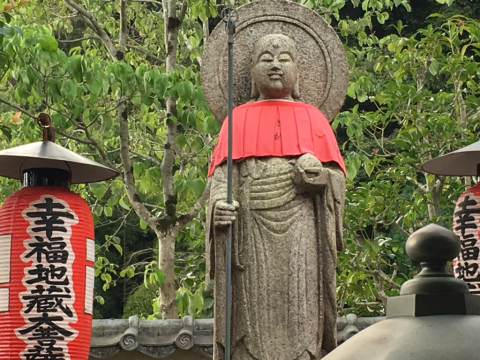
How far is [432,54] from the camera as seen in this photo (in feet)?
27.2

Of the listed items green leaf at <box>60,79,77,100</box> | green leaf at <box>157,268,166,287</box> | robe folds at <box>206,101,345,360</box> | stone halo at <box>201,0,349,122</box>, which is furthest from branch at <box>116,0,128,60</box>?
robe folds at <box>206,101,345,360</box>

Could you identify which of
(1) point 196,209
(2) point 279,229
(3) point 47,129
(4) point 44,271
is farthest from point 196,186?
(2) point 279,229

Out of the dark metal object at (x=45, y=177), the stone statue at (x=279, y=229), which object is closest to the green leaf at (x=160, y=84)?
the dark metal object at (x=45, y=177)

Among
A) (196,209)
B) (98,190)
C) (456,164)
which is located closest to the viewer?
(456,164)

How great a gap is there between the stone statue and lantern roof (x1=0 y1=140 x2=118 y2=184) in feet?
2.73

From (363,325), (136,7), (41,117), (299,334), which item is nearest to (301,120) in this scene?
(299,334)

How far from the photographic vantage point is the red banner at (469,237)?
5711 millimetres

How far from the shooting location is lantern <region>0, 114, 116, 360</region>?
510 centimetres

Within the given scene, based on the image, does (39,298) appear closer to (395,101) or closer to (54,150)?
(54,150)

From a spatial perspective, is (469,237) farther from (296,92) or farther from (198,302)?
(198,302)

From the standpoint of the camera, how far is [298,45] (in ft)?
17.6

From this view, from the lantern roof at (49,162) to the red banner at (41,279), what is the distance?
0.21 metres

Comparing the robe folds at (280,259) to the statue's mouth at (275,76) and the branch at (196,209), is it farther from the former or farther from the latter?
the branch at (196,209)

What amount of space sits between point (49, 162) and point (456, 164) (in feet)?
8.84
